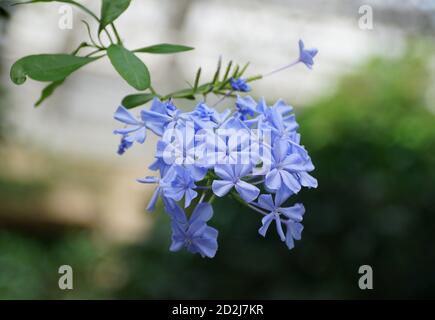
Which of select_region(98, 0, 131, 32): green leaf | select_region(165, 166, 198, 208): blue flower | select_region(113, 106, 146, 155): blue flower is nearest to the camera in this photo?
select_region(165, 166, 198, 208): blue flower

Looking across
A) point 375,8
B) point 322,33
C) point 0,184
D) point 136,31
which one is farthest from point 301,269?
point 136,31

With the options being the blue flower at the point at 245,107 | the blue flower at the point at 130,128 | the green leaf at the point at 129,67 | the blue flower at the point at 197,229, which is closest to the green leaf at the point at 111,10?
the green leaf at the point at 129,67

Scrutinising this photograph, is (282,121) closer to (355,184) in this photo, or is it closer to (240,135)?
(240,135)

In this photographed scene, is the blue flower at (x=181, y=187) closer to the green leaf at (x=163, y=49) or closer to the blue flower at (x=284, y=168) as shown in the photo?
the blue flower at (x=284, y=168)

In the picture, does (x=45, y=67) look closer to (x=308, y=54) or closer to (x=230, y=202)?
(x=308, y=54)

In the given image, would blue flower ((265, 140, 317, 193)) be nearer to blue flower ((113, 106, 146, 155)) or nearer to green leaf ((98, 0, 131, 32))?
blue flower ((113, 106, 146, 155))

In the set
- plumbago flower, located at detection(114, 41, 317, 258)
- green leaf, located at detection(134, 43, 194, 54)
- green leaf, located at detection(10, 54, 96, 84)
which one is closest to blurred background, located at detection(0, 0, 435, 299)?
green leaf, located at detection(10, 54, 96, 84)
